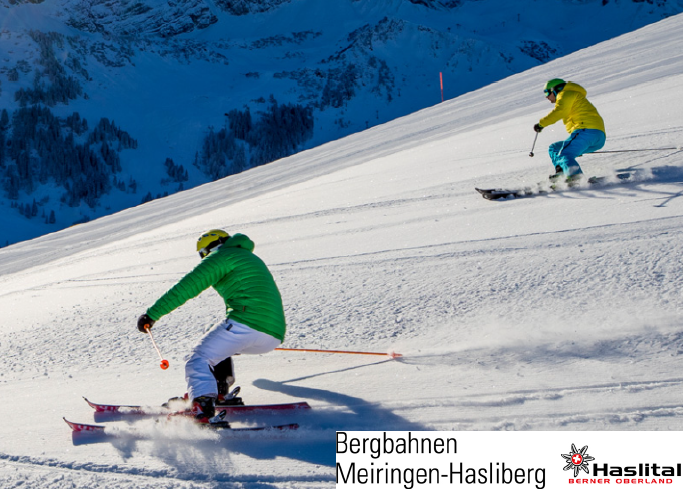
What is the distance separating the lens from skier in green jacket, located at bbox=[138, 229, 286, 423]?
10.2 ft

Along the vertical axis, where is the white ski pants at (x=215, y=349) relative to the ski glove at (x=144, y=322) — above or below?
below

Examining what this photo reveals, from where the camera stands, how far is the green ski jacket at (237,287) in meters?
3.20

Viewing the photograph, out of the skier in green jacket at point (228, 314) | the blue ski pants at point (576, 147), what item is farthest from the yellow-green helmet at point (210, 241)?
the blue ski pants at point (576, 147)

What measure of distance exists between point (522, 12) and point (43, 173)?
9802 centimetres

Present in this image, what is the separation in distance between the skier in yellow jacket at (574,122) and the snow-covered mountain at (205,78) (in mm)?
47354

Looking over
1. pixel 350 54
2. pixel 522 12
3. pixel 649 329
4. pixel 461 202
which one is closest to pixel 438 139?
pixel 461 202

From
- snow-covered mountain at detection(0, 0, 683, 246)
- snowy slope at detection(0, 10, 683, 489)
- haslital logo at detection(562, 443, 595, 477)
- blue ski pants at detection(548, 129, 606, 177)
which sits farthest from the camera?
snow-covered mountain at detection(0, 0, 683, 246)

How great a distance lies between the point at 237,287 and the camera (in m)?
3.28

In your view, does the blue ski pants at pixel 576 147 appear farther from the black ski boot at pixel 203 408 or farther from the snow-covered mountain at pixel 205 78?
the snow-covered mountain at pixel 205 78

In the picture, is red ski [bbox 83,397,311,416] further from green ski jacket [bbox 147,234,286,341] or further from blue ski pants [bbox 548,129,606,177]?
blue ski pants [bbox 548,129,606,177]

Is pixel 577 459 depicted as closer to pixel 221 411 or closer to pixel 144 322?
pixel 221 411

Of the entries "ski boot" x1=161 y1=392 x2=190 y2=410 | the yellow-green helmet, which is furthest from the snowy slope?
the yellow-green helmet

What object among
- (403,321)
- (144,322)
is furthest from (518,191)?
(144,322)

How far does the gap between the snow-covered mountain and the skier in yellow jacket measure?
4735 centimetres
